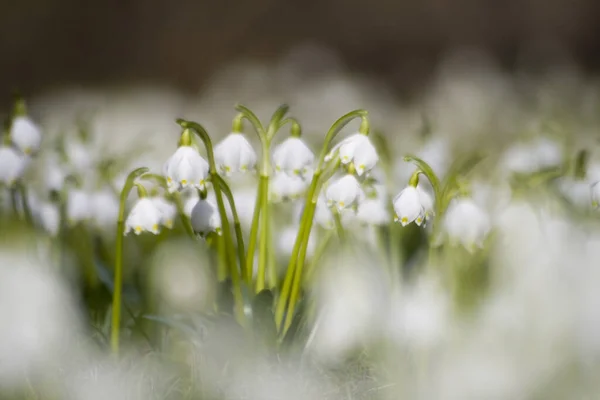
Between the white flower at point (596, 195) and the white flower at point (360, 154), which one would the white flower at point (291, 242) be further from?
the white flower at point (596, 195)

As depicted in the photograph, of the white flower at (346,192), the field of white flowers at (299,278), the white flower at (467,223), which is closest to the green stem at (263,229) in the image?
the field of white flowers at (299,278)

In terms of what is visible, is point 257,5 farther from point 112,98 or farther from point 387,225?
point 387,225

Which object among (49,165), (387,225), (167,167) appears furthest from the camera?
(49,165)

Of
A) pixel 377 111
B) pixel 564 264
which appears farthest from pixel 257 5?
pixel 564 264

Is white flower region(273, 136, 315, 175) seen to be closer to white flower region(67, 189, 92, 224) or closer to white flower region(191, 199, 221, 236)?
white flower region(191, 199, 221, 236)

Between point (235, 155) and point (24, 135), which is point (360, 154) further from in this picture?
point (24, 135)

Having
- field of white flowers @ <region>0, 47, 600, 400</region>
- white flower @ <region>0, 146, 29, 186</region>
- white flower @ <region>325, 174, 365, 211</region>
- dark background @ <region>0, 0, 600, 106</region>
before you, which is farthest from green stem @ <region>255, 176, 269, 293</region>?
dark background @ <region>0, 0, 600, 106</region>
